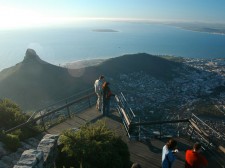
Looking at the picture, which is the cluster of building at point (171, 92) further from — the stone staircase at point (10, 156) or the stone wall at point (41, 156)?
the stone wall at point (41, 156)

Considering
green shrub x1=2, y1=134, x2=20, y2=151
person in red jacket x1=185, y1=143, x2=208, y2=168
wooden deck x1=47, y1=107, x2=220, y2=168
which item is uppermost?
person in red jacket x1=185, y1=143, x2=208, y2=168

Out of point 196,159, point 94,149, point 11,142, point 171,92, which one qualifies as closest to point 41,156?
point 94,149

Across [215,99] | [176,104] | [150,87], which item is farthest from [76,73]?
[215,99]

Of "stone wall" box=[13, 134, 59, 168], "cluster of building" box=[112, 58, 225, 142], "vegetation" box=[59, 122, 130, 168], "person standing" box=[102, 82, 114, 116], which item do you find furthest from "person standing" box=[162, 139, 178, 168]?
"cluster of building" box=[112, 58, 225, 142]

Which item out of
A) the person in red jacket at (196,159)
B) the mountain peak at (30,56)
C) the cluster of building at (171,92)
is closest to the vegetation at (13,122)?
the person in red jacket at (196,159)

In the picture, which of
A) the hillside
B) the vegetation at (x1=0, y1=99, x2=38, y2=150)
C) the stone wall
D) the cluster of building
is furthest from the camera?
the hillside

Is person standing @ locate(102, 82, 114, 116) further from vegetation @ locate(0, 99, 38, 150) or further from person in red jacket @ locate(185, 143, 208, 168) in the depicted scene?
person in red jacket @ locate(185, 143, 208, 168)
